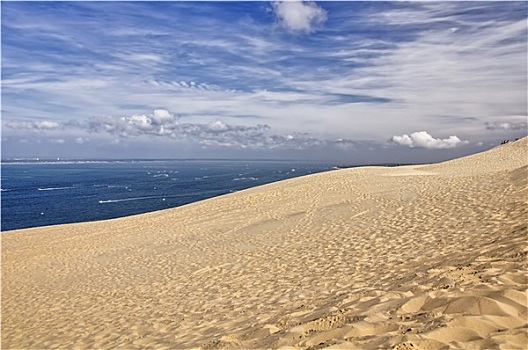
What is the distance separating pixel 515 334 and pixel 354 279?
177 inches

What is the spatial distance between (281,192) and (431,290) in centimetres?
2210

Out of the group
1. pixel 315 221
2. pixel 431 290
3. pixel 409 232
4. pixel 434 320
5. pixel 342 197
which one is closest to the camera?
pixel 434 320

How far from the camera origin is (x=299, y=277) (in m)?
9.47

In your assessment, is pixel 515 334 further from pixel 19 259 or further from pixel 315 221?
pixel 19 259

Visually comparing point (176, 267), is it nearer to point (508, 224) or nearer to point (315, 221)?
point (315, 221)

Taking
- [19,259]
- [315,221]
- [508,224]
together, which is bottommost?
[19,259]

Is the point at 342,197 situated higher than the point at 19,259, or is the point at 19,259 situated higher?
the point at 342,197

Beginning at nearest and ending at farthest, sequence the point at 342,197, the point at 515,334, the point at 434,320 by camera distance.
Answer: the point at 515,334 → the point at 434,320 → the point at 342,197

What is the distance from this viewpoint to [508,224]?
390 inches

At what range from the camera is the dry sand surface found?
15.6 ft

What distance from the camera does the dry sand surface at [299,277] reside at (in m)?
4.75

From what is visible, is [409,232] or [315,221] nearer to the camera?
[409,232]

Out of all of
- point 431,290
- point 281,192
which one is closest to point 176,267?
point 431,290

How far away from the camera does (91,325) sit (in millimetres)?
8438
